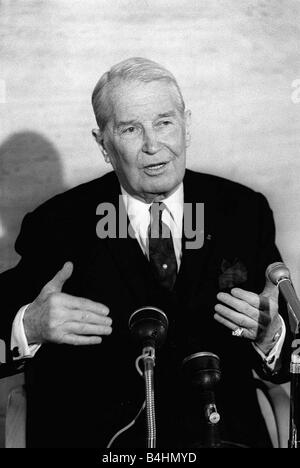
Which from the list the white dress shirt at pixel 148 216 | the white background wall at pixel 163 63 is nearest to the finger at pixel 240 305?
the white dress shirt at pixel 148 216

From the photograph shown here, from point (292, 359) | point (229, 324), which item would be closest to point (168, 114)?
point (229, 324)

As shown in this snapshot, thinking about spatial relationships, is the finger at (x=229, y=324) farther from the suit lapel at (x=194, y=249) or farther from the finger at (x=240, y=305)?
the suit lapel at (x=194, y=249)

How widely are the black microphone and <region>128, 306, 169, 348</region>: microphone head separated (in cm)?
27

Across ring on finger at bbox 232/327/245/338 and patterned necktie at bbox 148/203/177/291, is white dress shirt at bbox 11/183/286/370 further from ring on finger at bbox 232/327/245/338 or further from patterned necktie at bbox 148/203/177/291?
ring on finger at bbox 232/327/245/338

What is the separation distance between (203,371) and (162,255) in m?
0.89

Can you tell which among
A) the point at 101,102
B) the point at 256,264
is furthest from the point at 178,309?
the point at 101,102

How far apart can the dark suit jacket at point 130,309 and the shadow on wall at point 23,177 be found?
241mm

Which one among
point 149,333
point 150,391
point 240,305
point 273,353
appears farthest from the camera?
point 273,353

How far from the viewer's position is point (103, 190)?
2.53 metres

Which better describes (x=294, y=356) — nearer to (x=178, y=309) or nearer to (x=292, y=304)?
(x=292, y=304)

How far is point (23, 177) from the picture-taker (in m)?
2.76

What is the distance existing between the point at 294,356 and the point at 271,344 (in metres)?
0.56

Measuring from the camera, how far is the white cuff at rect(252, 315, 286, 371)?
2.15 m

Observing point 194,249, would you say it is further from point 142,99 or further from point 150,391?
point 150,391
